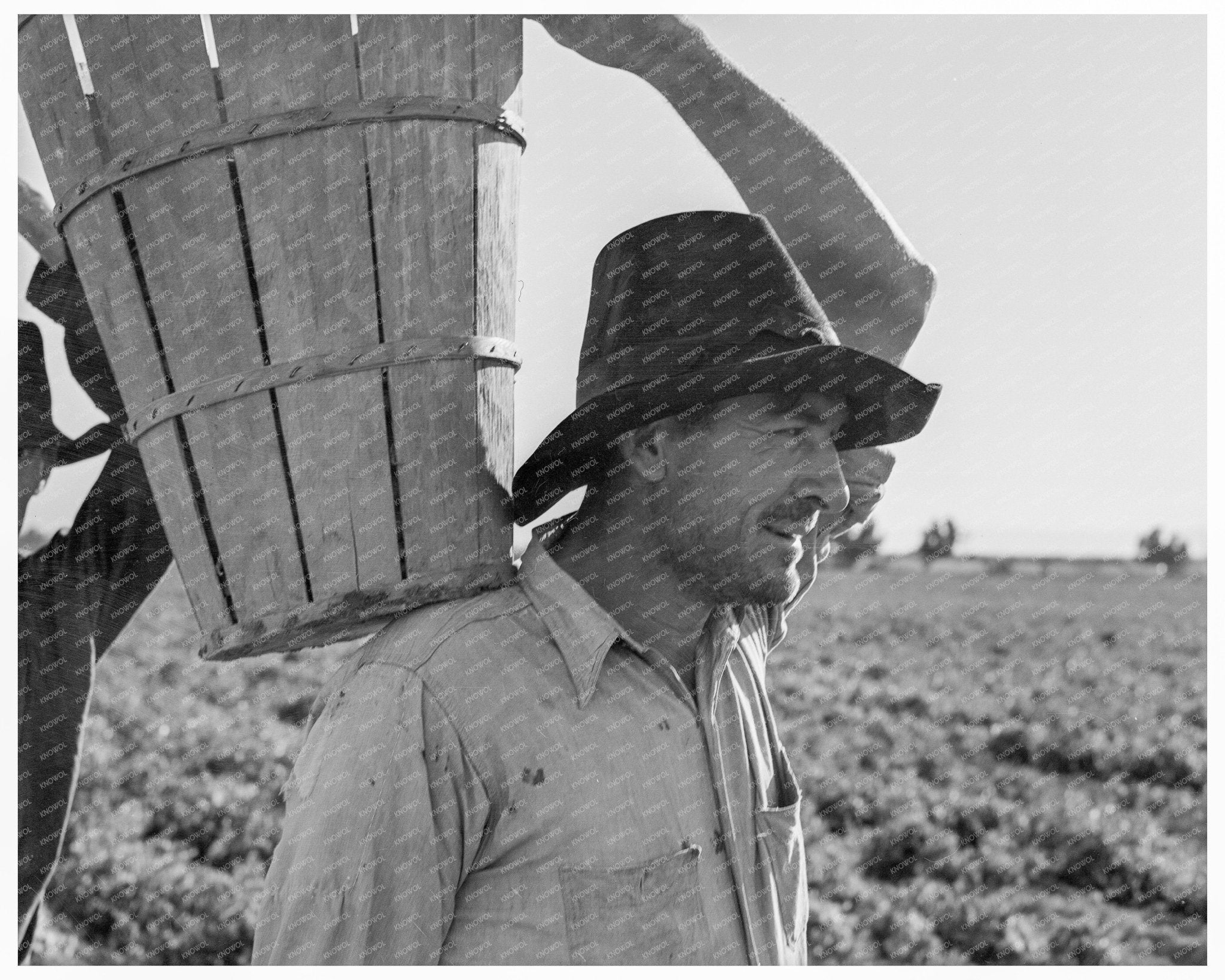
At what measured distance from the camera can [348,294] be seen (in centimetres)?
212

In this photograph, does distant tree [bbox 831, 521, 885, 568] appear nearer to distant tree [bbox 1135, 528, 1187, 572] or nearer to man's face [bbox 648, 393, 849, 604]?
distant tree [bbox 1135, 528, 1187, 572]

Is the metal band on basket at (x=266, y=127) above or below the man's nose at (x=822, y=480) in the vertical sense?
above

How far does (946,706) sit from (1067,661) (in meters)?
2.24

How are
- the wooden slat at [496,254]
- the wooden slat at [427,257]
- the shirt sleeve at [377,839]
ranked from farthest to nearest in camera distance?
the wooden slat at [496,254], the wooden slat at [427,257], the shirt sleeve at [377,839]

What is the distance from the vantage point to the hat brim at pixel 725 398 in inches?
89.4

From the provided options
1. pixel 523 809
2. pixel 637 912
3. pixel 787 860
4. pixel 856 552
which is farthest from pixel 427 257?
pixel 856 552

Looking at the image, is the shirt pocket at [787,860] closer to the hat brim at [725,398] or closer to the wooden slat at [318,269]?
the hat brim at [725,398]

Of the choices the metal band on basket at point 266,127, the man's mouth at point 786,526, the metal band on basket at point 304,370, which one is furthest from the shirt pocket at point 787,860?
the metal band on basket at point 266,127

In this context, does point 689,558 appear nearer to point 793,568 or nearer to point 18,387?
point 793,568

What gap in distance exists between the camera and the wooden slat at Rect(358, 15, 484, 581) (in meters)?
2.14

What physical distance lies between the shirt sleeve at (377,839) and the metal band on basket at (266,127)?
0.86 meters

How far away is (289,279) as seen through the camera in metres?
2.11

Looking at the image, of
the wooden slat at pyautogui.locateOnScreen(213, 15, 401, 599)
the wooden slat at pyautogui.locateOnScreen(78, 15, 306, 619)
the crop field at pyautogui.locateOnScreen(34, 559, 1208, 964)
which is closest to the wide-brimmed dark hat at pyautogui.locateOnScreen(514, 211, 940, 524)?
the wooden slat at pyautogui.locateOnScreen(213, 15, 401, 599)

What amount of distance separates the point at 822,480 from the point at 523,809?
2.37ft
